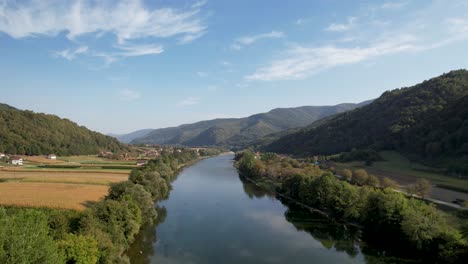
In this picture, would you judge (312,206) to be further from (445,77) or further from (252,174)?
(445,77)

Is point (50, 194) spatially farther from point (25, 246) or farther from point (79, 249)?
point (25, 246)

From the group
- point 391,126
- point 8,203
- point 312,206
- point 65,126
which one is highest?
point 65,126

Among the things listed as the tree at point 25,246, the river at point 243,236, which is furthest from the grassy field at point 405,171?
the tree at point 25,246

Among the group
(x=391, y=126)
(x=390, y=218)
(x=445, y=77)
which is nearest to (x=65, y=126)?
(x=391, y=126)

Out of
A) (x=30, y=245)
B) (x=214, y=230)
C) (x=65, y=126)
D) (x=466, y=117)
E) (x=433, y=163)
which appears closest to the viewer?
(x=30, y=245)

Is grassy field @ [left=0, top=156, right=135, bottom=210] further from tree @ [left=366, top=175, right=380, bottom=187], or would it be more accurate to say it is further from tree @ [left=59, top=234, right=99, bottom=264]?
tree @ [left=366, top=175, right=380, bottom=187]

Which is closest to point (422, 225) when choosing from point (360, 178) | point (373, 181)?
point (373, 181)
